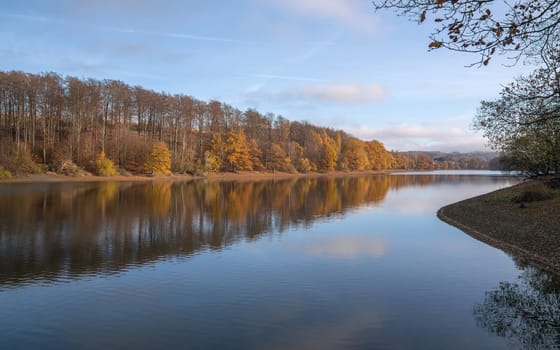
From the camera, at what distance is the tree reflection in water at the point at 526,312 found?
729 centimetres

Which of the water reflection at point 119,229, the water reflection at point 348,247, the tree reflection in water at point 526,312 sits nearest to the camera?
the tree reflection in water at point 526,312

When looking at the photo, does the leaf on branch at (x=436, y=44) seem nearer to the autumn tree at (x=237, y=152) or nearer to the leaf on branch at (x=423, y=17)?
the leaf on branch at (x=423, y=17)

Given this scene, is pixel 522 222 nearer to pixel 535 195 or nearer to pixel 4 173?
pixel 535 195

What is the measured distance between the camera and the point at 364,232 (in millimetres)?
18844

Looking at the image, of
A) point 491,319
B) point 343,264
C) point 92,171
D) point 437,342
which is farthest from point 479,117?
point 92,171

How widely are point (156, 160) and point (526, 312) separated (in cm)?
5337

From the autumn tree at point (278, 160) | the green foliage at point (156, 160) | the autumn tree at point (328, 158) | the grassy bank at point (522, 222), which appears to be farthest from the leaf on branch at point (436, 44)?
the autumn tree at point (328, 158)

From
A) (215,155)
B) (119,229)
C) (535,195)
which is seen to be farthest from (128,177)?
(535,195)

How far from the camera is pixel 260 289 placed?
33.2 ft

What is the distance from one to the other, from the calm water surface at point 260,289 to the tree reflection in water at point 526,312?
0.04m

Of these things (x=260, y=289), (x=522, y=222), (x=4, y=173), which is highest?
(x=4, y=173)

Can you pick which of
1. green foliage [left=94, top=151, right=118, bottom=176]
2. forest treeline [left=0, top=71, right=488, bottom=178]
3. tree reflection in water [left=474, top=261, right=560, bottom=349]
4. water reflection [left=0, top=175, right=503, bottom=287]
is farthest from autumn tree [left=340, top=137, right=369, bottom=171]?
tree reflection in water [left=474, top=261, right=560, bottom=349]

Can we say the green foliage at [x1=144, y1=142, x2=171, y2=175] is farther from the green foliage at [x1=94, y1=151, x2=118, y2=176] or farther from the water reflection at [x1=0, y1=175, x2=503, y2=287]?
the water reflection at [x1=0, y1=175, x2=503, y2=287]

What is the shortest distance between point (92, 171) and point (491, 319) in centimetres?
5254
